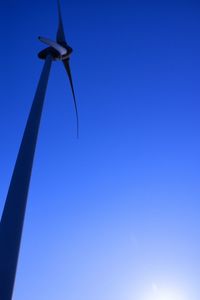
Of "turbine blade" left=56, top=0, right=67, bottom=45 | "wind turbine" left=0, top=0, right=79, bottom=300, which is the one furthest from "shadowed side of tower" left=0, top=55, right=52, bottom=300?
"turbine blade" left=56, top=0, right=67, bottom=45

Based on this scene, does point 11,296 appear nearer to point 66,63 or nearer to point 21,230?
point 21,230

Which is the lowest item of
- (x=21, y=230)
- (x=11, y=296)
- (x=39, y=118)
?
(x=11, y=296)

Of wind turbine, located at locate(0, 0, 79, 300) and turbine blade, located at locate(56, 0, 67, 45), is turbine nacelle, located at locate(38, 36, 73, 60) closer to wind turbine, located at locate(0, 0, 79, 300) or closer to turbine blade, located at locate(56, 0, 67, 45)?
turbine blade, located at locate(56, 0, 67, 45)

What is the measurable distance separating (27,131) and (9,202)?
3674 millimetres

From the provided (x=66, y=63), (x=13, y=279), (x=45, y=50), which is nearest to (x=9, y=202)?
(x=13, y=279)

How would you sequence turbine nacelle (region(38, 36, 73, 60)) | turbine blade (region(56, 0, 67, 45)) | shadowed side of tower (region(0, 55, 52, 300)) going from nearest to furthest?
shadowed side of tower (region(0, 55, 52, 300))
turbine nacelle (region(38, 36, 73, 60))
turbine blade (region(56, 0, 67, 45))

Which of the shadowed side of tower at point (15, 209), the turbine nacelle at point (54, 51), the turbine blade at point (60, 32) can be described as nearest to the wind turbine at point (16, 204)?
the shadowed side of tower at point (15, 209)

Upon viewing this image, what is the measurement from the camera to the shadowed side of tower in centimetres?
950

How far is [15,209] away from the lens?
10875mm

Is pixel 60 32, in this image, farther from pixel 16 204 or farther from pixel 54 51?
pixel 16 204

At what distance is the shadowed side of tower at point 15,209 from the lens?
9.50m

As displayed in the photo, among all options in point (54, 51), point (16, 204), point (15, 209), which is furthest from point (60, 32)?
point (15, 209)

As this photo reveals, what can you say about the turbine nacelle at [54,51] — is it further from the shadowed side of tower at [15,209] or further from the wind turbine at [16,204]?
the shadowed side of tower at [15,209]

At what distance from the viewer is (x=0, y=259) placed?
967 centimetres
